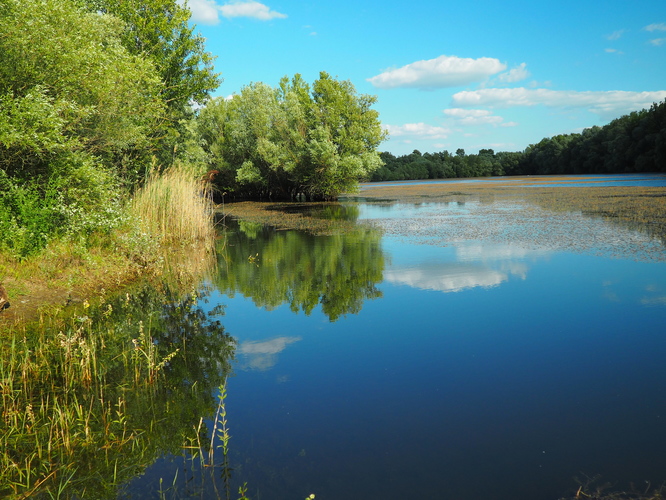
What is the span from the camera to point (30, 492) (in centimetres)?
368

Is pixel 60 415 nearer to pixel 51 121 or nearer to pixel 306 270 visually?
pixel 51 121

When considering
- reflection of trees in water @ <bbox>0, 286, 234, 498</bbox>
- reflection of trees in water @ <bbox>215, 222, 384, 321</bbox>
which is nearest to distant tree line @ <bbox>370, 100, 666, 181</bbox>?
reflection of trees in water @ <bbox>215, 222, 384, 321</bbox>

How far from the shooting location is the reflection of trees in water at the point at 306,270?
9.37 meters

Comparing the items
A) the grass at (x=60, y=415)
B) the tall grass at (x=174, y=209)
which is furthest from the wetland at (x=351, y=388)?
the tall grass at (x=174, y=209)

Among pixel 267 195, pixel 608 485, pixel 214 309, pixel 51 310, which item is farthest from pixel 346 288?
pixel 267 195

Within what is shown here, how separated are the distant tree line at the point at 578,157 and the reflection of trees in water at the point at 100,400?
52.7 m

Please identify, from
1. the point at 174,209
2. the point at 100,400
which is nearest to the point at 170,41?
the point at 174,209

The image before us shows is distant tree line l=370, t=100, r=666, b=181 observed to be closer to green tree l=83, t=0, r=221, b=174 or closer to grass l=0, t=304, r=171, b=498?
green tree l=83, t=0, r=221, b=174

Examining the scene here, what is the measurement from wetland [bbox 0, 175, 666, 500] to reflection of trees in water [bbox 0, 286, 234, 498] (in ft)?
0.08

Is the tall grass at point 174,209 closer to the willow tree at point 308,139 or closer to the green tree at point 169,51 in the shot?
the green tree at point 169,51

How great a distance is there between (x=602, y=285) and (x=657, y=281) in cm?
103

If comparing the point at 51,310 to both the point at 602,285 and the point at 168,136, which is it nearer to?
the point at 602,285

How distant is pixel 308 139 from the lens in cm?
3891

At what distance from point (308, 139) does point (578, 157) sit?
240 feet
